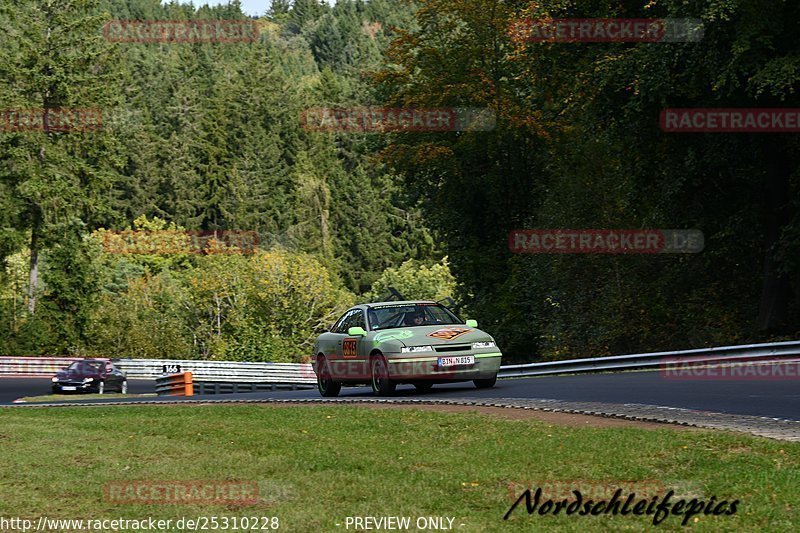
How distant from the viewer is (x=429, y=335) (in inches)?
752

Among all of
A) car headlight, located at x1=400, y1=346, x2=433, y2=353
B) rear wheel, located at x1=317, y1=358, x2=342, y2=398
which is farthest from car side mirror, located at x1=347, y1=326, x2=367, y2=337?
rear wheel, located at x1=317, y1=358, x2=342, y2=398

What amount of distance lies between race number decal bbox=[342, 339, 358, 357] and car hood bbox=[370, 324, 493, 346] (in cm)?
69

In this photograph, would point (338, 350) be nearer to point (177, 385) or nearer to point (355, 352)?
point (355, 352)

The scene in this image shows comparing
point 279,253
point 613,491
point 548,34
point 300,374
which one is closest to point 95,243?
point 279,253

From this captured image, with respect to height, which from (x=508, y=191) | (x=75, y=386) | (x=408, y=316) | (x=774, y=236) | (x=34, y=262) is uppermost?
(x=34, y=262)

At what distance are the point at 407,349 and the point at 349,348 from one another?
1808mm

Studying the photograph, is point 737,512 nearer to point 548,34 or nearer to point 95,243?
point 548,34

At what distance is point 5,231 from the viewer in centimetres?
6856

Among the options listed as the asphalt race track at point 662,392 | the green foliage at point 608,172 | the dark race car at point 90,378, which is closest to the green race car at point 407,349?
the asphalt race track at point 662,392

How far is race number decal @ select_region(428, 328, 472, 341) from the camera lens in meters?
19.1

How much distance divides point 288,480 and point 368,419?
457cm

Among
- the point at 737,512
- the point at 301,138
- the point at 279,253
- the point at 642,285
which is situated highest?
the point at 301,138

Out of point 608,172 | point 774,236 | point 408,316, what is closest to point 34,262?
point 608,172

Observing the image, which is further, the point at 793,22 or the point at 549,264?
the point at 549,264
